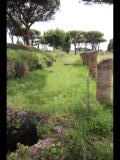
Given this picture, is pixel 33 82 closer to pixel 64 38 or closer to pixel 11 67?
pixel 11 67

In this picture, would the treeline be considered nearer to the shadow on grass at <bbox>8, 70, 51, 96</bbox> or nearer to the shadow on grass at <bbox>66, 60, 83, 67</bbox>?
the shadow on grass at <bbox>66, 60, 83, 67</bbox>

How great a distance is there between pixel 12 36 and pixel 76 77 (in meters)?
0.41

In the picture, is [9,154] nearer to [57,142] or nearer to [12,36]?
[57,142]

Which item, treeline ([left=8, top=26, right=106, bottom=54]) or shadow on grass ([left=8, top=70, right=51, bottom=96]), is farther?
shadow on grass ([left=8, top=70, right=51, bottom=96])

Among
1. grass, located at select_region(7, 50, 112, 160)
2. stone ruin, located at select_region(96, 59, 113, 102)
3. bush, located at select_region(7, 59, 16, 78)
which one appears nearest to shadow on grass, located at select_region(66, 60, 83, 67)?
grass, located at select_region(7, 50, 112, 160)

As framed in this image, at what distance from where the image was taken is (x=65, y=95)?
151 cm

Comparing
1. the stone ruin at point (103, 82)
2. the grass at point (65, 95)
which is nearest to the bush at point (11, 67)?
the grass at point (65, 95)

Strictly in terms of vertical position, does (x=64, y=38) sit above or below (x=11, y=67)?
above

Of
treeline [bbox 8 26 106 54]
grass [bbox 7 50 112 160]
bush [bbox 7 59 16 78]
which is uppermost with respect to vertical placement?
treeline [bbox 8 26 106 54]

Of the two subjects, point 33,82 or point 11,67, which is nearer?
point 11,67

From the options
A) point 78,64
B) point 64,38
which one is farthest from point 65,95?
point 64,38

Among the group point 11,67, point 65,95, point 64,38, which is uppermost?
→ point 64,38

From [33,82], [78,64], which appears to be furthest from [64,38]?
[33,82]

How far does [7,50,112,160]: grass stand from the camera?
1.49 m
